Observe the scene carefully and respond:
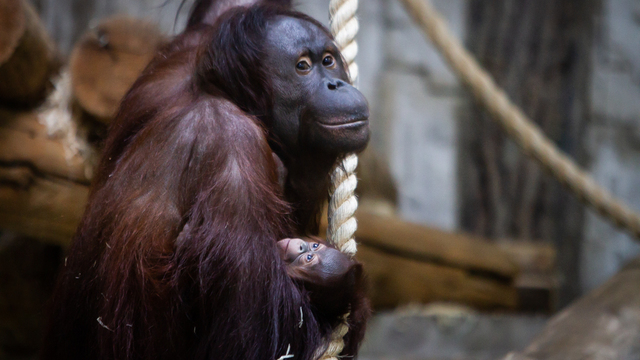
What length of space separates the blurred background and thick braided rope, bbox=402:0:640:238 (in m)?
0.60

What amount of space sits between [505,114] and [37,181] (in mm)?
2510

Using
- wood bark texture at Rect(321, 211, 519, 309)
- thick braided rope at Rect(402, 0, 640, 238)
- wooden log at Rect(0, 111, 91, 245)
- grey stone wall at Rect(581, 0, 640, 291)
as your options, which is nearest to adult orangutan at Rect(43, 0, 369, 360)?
wooden log at Rect(0, 111, 91, 245)

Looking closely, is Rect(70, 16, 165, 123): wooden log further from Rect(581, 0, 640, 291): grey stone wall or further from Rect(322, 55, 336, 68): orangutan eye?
Rect(581, 0, 640, 291): grey stone wall

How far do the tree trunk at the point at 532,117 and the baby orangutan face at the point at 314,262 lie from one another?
4.32 metres

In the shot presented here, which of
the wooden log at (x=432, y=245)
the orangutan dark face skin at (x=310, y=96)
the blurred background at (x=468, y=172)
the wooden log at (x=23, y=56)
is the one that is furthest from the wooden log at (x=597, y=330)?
the wooden log at (x=23, y=56)

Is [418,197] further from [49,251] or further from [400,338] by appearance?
[49,251]

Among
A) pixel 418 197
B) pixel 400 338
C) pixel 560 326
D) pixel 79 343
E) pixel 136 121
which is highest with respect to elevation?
pixel 136 121

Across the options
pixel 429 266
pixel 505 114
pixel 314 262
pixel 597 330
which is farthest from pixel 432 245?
pixel 314 262

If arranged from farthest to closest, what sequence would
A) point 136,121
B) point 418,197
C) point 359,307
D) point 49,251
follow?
point 418,197, point 49,251, point 136,121, point 359,307

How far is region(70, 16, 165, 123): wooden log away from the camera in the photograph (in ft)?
11.1

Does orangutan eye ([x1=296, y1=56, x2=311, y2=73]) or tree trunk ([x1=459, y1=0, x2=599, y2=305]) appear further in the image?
tree trunk ([x1=459, y1=0, x2=599, y2=305])

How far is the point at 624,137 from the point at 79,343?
4929 millimetres

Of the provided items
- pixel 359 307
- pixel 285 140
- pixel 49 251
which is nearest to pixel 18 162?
pixel 49 251

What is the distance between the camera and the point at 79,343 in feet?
7.14
